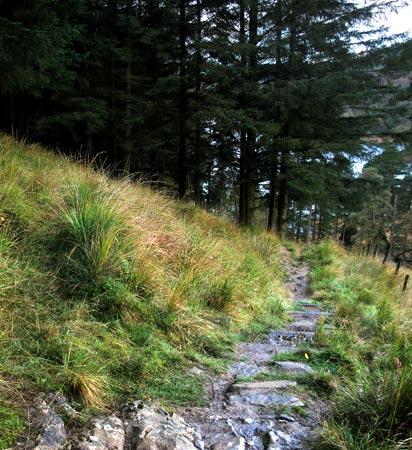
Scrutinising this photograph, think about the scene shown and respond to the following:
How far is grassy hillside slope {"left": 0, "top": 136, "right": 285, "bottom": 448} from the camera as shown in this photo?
7.02ft

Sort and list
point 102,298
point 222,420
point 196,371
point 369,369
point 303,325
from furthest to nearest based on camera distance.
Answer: point 303,325, point 102,298, point 369,369, point 196,371, point 222,420

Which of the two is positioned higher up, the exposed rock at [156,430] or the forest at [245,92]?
the forest at [245,92]

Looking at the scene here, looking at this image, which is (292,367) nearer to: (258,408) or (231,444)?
(258,408)

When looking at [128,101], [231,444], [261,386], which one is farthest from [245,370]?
[128,101]

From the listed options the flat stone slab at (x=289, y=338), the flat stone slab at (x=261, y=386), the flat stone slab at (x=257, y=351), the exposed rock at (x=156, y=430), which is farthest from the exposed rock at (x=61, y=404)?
the flat stone slab at (x=289, y=338)

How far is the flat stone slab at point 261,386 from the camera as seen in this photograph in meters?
2.50

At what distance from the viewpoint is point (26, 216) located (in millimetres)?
3682

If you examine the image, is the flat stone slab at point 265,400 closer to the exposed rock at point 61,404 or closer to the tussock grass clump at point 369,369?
the tussock grass clump at point 369,369

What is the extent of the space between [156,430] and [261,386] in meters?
1.00

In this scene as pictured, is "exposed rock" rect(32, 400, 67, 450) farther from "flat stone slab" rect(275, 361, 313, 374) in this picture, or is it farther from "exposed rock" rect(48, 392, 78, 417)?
"flat stone slab" rect(275, 361, 313, 374)

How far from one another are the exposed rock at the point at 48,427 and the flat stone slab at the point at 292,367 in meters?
1.84

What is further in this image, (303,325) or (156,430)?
(303,325)

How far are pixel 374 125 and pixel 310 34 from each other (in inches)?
144

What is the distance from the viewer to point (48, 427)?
5.59 feet
